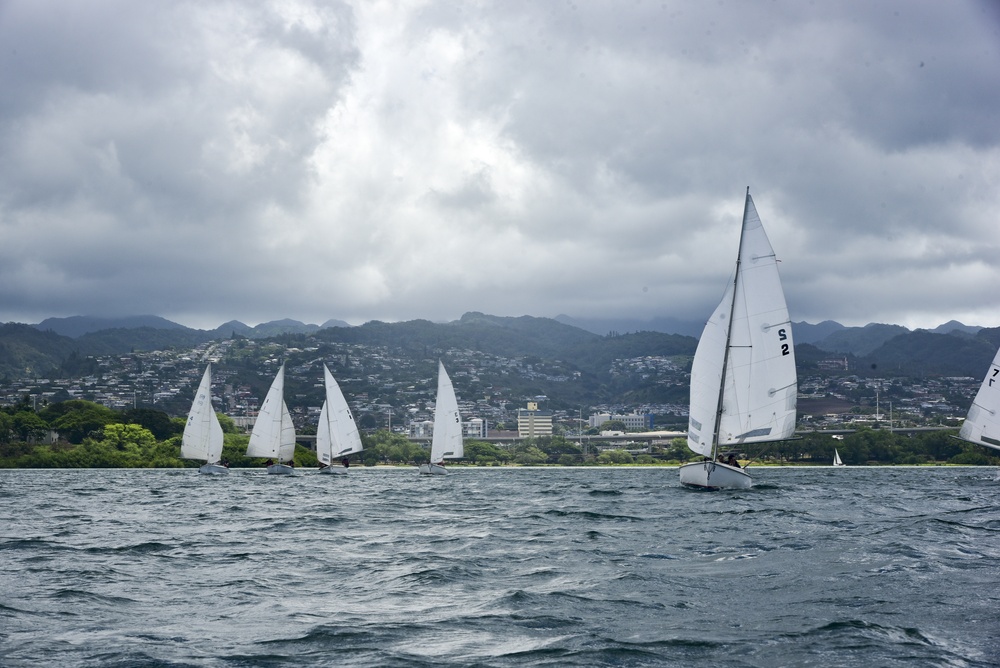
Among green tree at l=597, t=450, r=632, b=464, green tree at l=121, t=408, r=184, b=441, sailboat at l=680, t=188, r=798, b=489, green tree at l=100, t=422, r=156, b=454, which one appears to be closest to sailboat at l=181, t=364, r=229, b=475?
green tree at l=100, t=422, r=156, b=454

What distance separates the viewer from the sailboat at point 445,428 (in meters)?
81.1

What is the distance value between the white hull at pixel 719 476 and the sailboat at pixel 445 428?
35.1 m

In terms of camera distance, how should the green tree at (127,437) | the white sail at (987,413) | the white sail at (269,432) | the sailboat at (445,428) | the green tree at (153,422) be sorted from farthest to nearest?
1. the green tree at (153,422)
2. the green tree at (127,437)
3. the white sail at (269,432)
4. the sailboat at (445,428)
5. the white sail at (987,413)

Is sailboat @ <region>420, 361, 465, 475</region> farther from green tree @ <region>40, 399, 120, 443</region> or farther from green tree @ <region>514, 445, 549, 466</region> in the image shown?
green tree @ <region>514, 445, 549, 466</region>

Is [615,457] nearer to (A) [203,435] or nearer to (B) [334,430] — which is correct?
(B) [334,430]

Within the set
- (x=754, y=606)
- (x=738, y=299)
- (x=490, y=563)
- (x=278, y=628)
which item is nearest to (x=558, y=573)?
(x=490, y=563)

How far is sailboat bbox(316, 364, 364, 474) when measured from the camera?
294 ft

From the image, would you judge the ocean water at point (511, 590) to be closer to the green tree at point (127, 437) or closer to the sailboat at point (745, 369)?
the sailboat at point (745, 369)

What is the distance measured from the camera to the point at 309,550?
76.3 ft

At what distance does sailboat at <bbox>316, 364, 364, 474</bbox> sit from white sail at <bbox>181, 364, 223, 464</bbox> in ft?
32.1

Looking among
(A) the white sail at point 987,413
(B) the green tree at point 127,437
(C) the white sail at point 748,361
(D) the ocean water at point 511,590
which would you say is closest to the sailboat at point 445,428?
(C) the white sail at point 748,361

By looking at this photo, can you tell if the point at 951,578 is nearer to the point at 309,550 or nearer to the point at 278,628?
the point at 278,628

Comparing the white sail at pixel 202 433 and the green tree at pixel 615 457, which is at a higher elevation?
the white sail at pixel 202 433

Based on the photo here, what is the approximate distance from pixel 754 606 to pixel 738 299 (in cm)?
3419
